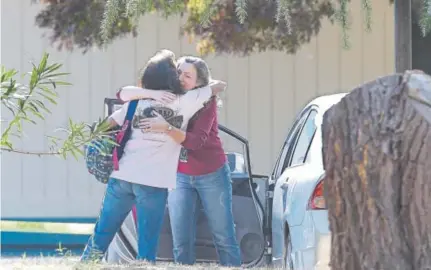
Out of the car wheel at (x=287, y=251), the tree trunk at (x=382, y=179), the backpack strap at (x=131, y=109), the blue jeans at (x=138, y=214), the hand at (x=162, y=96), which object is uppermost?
the hand at (x=162, y=96)

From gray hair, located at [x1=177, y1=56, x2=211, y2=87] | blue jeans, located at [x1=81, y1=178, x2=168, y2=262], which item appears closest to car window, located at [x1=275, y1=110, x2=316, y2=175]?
gray hair, located at [x1=177, y1=56, x2=211, y2=87]

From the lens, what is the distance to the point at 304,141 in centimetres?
647

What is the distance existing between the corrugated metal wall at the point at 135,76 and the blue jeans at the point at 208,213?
5.64 metres

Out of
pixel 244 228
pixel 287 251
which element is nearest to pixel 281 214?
pixel 287 251

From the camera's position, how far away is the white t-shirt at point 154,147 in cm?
602

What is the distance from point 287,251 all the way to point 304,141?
2.68 ft

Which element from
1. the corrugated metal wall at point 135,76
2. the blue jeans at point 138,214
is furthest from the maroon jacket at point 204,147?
→ the corrugated metal wall at point 135,76

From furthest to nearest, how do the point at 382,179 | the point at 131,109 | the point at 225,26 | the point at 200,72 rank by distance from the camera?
the point at 225,26
the point at 200,72
the point at 131,109
the point at 382,179

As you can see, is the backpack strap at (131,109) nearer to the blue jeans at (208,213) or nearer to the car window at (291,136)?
the blue jeans at (208,213)

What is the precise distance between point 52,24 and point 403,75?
29.2ft

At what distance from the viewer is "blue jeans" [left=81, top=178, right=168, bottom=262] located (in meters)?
5.93

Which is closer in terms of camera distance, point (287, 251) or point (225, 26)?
point (287, 251)

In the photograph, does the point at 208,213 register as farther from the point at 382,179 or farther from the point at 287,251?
the point at 382,179

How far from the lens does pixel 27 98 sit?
12.1 feet
